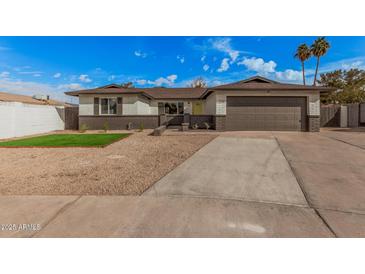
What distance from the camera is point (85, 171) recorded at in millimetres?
4957

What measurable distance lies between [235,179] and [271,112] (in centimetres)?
1116

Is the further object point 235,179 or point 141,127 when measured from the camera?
point 141,127

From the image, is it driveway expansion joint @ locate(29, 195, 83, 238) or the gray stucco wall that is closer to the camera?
driveway expansion joint @ locate(29, 195, 83, 238)

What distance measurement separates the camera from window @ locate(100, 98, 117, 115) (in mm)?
16141

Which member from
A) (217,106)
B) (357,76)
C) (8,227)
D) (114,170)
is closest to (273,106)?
(217,106)

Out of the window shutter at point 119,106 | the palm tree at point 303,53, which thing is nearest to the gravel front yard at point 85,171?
the window shutter at point 119,106

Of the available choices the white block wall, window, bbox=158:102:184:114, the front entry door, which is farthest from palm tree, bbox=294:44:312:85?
the white block wall

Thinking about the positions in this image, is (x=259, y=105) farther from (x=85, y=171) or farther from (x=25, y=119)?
(x=25, y=119)

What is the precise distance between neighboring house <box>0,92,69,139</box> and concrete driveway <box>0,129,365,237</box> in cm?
1109

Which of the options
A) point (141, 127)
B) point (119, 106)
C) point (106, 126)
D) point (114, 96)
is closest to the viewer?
point (141, 127)

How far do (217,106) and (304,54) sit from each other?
24.2 meters

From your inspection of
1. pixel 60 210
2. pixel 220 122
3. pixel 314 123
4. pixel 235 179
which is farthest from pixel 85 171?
pixel 314 123

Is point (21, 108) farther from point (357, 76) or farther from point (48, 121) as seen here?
point (357, 76)

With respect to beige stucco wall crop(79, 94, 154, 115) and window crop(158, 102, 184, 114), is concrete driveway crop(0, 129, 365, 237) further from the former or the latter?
window crop(158, 102, 184, 114)
